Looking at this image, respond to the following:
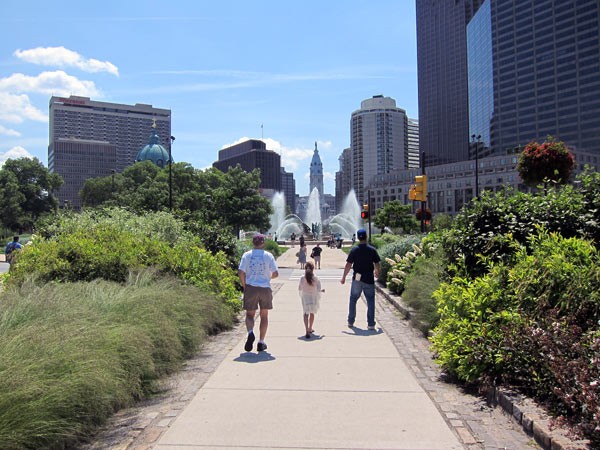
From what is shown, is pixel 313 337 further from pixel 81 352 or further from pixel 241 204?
pixel 241 204

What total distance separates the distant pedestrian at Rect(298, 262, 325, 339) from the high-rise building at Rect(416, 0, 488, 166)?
168 meters

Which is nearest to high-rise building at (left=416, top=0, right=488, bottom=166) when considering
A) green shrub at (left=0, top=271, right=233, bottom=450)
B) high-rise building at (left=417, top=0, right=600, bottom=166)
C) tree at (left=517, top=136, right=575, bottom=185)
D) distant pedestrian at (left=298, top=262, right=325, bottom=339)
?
high-rise building at (left=417, top=0, right=600, bottom=166)

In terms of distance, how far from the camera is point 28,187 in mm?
82688

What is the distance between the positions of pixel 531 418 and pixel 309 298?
5106 mm

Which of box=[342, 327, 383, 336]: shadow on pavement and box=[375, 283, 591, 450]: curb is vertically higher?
box=[375, 283, 591, 450]: curb

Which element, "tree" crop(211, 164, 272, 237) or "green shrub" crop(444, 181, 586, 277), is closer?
"green shrub" crop(444, 181, 586, 277)

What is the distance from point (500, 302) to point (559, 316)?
79 centimetres

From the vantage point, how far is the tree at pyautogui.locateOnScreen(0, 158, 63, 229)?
249 feet

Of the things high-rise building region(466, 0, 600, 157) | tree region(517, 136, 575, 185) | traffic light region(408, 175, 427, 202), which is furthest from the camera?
high-rise building region(466, 0, 600, 157)

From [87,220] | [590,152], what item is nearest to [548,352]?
[87,220]

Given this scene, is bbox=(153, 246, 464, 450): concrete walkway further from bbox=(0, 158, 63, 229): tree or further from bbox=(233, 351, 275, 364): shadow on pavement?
bbox=(0, 158, 63, 229): tree

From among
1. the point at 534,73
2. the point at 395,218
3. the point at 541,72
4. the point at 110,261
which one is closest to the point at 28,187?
the point at 395,218

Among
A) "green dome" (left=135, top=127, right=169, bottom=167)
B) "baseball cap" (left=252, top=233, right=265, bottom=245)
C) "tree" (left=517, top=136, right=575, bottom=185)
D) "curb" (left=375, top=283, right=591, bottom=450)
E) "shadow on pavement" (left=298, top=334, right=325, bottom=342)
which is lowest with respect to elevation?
"shadow on pavement" (left=298, top=334, right=325, bottom=342)

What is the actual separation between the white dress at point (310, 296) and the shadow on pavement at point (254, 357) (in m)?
1.51
